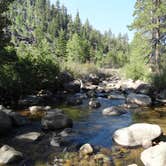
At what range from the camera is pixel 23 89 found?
21922 millimetres

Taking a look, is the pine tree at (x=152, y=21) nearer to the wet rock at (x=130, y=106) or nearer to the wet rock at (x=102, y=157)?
the wet rock at (x=130, y=106)

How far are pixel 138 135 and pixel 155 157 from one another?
263 centimetres

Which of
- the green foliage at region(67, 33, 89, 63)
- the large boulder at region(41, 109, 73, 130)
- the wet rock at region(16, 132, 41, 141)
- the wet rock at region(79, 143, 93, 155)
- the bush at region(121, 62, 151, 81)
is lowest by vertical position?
the wet rock at region(79, 143, 93, 155)

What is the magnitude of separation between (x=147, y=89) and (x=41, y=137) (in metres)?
15.4

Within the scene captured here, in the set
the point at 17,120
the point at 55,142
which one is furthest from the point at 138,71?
the point at 55,142

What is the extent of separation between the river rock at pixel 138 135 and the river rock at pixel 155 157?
5.60 ft

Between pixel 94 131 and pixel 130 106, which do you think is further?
pixel 130 106

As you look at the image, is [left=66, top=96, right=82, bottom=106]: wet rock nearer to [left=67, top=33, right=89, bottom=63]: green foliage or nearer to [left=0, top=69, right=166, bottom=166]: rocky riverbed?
[left=0, top=69, right=166, bottom=166]: rocky riverbed

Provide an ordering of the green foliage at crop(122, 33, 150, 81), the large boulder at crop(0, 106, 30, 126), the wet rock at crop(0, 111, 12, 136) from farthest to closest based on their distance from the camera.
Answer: the green foliage at crop(122, 33, 150, 81), the large boulder at crop(0, 106, 30, 126), the wet rock at crop(0, 111, 12, 136)

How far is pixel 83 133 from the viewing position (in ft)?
47.4

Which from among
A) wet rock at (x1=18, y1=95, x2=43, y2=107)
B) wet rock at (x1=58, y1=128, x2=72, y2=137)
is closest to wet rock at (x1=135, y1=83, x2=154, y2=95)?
wet rock at (x1=18, y1=95, x2=43, y2=107)

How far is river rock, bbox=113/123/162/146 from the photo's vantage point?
12.2m

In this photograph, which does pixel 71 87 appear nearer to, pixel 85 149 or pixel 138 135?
pixel 138 135

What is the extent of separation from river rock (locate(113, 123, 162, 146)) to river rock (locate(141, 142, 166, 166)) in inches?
67.2
